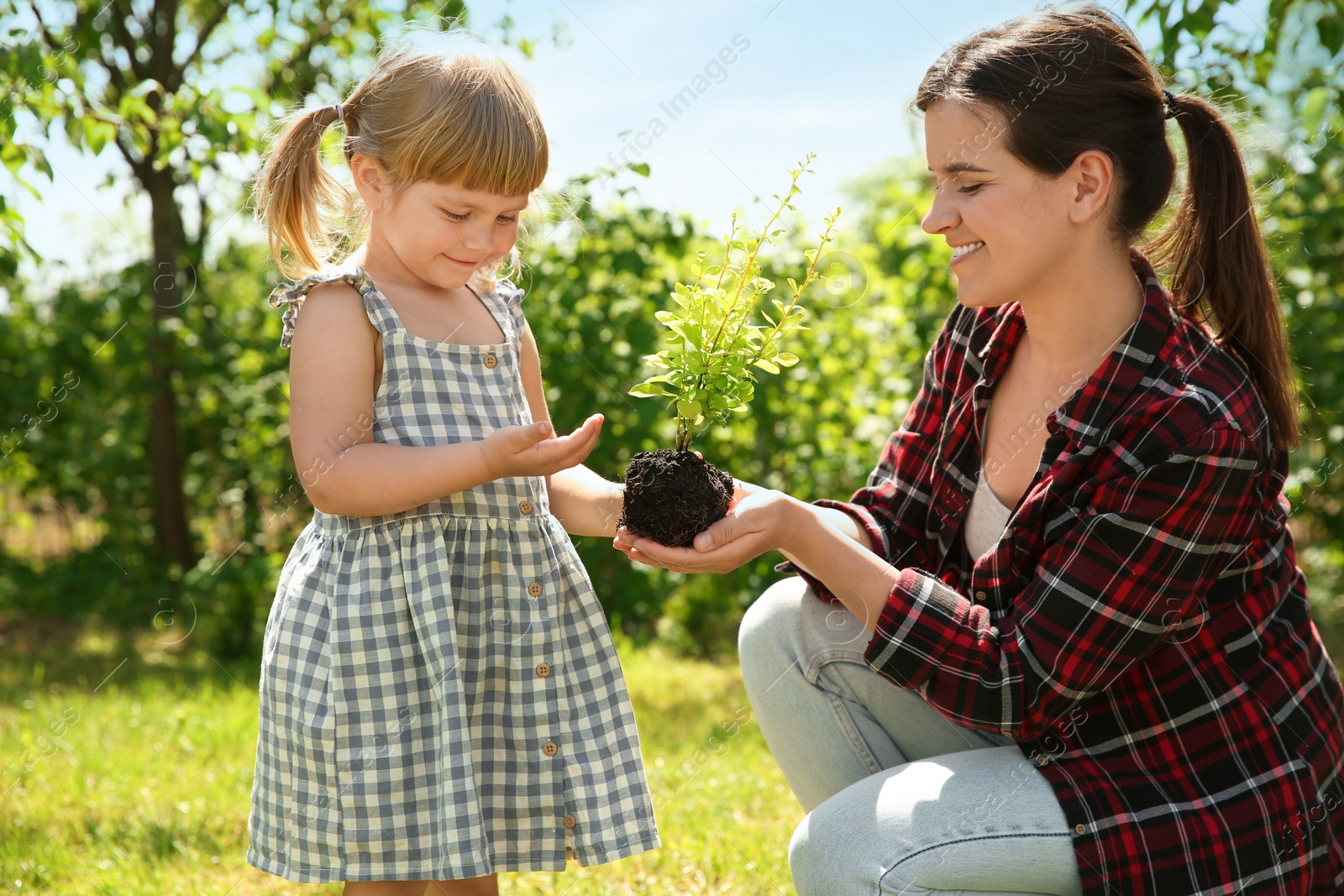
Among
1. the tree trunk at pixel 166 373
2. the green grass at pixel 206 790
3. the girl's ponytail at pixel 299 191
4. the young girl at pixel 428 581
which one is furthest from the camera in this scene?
the tree trunk at pixel 166 373

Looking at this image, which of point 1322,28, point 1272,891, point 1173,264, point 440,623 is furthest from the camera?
point 1322,28

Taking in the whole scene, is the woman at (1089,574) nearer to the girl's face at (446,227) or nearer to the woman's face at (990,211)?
the woman's face at (990,211)

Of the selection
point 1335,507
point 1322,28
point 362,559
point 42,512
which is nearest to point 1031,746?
point 362,559

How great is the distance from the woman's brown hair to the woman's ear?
2 centimetres

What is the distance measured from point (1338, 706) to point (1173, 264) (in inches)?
32.7

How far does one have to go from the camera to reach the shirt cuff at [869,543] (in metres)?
2.16

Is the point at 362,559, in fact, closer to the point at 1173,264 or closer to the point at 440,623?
the point at 440,623

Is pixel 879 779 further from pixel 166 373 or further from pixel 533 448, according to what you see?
pixel 166 373

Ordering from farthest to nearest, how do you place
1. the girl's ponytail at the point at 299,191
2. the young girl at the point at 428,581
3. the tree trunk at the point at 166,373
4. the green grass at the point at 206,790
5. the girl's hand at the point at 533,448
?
the tree trunk at the point at 166,373
the green grass at the point at 206,790
the girl's ponytail at the point at 299,191
the young girl at the point at 428,581
the girl's hand at the point at 533,448

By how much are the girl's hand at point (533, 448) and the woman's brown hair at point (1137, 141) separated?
2.94 feet

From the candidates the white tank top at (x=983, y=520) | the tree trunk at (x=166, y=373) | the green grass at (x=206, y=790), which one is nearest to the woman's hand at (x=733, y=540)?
the white tank top at (x=983, y=520)

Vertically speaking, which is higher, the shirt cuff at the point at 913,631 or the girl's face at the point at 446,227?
the girl's face at the point at 446,227

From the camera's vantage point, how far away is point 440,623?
1.78 meters

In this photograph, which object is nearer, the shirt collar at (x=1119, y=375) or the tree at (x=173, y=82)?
the shirt collar at (x=1119, y=375)
